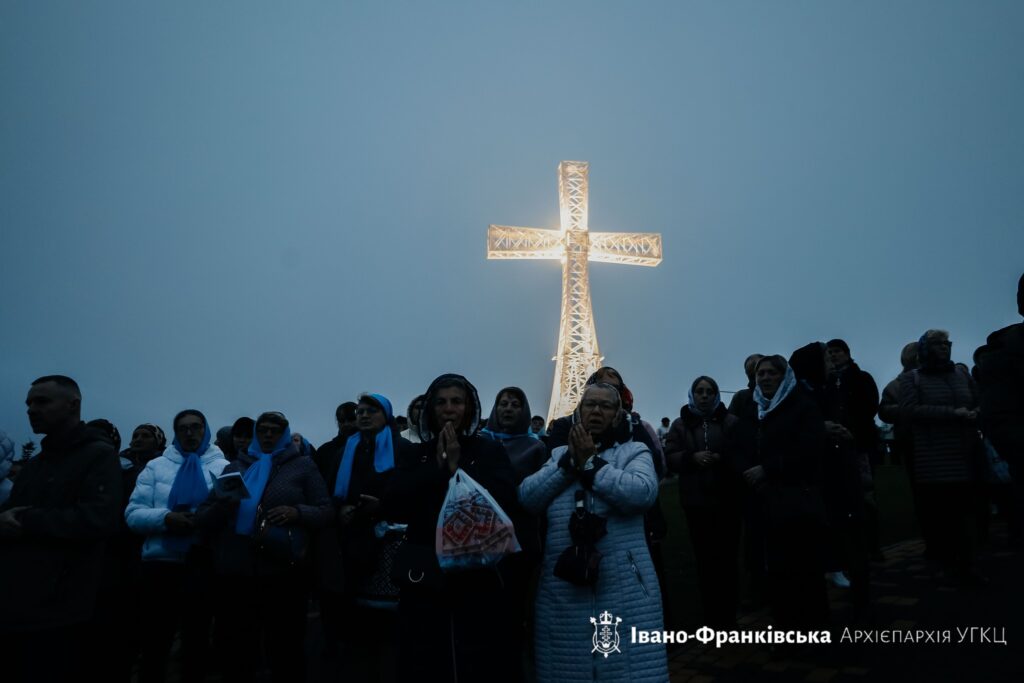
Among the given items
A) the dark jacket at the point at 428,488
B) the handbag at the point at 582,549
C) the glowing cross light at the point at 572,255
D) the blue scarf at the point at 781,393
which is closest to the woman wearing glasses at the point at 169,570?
the dark jacket at the point at 428,488

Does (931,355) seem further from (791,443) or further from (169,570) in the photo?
(169,570)

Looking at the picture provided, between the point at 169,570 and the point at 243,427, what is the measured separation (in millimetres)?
1532

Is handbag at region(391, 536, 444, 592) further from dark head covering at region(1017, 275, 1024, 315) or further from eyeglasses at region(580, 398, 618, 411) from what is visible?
dark head covering at region(1017, 275, 1024, 315)

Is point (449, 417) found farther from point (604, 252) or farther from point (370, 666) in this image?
point (604, 252)

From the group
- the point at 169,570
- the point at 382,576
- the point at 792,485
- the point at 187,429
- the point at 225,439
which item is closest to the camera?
the point at 382,576

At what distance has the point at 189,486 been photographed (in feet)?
14.4

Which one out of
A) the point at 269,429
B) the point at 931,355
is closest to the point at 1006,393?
the point at 931,355

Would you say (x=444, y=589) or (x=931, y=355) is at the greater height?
(x=931, y=355)

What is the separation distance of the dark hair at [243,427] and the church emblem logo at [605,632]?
12.6 feet

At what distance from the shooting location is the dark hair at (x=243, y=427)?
18.1 ft

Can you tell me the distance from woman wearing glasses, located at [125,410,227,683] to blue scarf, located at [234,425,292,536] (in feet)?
1.26

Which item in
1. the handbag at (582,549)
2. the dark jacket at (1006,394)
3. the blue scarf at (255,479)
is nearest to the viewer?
the dark jacket at (1006,394)

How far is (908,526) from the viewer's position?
8.64 meters

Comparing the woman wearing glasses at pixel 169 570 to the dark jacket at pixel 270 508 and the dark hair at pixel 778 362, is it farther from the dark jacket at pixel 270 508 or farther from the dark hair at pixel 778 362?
the dark hair at pixel 778 362
